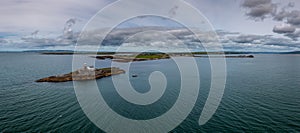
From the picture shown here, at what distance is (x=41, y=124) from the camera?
29469 mm

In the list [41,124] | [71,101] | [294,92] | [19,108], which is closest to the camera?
[41,124]

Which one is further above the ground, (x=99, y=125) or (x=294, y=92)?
(x=294, y=92)

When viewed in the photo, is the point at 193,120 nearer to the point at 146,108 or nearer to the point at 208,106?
the point at 208,106

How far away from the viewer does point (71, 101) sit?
41.8m

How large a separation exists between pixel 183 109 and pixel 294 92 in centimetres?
3163

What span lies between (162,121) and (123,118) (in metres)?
6.85

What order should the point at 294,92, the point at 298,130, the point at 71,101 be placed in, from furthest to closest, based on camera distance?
1. the point at 294,92
2. the point at 71,101
3. the point at 298,130

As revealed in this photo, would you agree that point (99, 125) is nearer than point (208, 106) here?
Yes

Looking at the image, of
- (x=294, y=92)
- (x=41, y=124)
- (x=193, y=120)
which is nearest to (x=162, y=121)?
(x=193, y=120)

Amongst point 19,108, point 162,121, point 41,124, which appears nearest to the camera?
point 41,124

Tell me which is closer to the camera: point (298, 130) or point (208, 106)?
point (298, 130)

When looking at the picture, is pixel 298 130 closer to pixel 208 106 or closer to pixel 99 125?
pixel 208 106

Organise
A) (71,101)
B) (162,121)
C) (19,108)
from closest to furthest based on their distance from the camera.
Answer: (162,121), (19,108), (71,101)

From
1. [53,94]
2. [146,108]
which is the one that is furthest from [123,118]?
[53,94]
